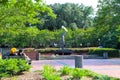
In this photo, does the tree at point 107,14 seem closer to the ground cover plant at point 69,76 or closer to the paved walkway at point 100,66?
the paved walkway at point 100,66

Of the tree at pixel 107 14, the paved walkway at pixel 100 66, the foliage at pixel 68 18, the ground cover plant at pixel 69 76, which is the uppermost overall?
the foliage at pixel 68 18

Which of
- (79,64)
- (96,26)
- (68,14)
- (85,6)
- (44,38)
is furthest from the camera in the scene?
(85,6)

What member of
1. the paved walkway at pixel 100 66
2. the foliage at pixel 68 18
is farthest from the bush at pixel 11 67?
the foliage at pixel 68 18

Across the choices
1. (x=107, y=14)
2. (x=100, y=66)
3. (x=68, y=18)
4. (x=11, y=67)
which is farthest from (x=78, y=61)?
(x=68, y=18)

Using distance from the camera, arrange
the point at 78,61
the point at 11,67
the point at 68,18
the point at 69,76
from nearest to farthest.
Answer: the point at 69,76 → the point at 11,67 → the point at 78,61 → the point at 68,18

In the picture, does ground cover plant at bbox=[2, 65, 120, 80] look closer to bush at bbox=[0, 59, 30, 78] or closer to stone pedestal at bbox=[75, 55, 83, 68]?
bush at bbox=[0, 59, 30, 78]

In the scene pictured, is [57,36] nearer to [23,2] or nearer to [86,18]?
[86,18]

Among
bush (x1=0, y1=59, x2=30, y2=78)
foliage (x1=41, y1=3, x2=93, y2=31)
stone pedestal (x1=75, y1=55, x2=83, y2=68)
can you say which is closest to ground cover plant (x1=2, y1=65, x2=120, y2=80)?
bush (x1=0, y1=59, x2=30, y2=78)

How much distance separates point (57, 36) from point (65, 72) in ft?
127

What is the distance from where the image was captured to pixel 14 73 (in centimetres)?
1319

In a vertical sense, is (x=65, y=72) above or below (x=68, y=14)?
below

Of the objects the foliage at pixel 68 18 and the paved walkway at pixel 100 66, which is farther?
the foliage at pixel 68 18

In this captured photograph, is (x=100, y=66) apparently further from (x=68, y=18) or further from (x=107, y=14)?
(x=68, y=18)

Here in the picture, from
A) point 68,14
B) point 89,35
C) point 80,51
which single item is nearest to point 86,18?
point 68,14
